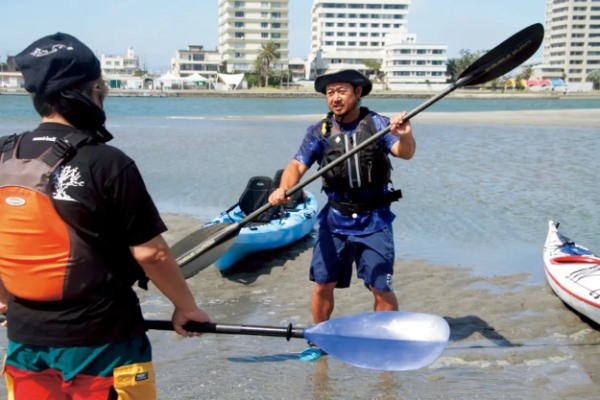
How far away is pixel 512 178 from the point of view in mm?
14320

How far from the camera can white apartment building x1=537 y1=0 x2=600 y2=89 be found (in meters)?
134

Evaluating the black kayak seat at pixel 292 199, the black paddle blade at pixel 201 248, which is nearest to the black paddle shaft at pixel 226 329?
the black paddle blade at pixel 201 248

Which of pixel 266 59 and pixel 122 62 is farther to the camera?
pixel 122 62

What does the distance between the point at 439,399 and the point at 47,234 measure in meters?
2.94

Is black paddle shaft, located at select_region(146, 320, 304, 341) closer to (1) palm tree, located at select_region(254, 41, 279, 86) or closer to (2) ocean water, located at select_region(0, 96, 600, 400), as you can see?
(2) ocean water, located at select_region(0, 96, 600, 400)

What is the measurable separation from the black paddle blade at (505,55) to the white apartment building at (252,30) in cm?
11125

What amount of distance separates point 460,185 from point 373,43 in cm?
12512

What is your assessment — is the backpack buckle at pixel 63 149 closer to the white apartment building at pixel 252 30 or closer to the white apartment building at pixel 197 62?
the white apartment building at pixel 252 30

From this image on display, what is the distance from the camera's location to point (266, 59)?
106375 mm

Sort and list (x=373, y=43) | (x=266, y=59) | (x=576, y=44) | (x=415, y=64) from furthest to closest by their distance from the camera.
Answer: (x=576, y=44) < (x=373, y=43) < (x=415, y=64) < (x=266, y=59)

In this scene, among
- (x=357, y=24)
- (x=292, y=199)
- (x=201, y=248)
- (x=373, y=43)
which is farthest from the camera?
(x=373, y=43)

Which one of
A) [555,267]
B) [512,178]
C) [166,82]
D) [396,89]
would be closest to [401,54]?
[396,89]

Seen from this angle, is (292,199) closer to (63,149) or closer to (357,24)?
(63,149)

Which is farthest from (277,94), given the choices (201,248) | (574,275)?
(201,248)
